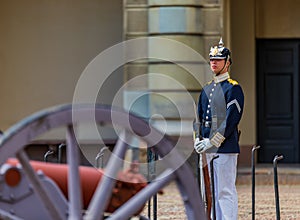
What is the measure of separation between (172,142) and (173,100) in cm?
874

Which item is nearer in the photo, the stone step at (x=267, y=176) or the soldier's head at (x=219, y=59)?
the soldier's head at (x=219, y=59)

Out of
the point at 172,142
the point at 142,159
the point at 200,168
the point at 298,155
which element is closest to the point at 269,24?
the point at 298,155

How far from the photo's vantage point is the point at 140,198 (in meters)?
4.52

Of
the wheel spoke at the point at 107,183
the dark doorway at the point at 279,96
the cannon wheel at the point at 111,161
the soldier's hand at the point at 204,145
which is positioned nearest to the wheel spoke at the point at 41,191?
the cannon wheel at the point at 111,161

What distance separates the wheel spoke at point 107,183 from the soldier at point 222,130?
11.9ft

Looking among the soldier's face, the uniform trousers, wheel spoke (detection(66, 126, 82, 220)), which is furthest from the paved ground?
wheel spoke (detection(66, 126, 82, 220))

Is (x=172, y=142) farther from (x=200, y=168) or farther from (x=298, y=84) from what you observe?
(x=298, y=84)

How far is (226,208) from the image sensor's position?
8273 mm

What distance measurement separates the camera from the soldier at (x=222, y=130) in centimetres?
812

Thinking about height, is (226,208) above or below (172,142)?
below

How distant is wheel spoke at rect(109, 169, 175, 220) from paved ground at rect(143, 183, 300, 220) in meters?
5.42

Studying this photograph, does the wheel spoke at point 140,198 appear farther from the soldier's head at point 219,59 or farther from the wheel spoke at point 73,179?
the soldier's head at point 219,59

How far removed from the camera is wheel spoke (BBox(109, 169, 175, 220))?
446 centimetres

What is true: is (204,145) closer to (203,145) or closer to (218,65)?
(203,145)
